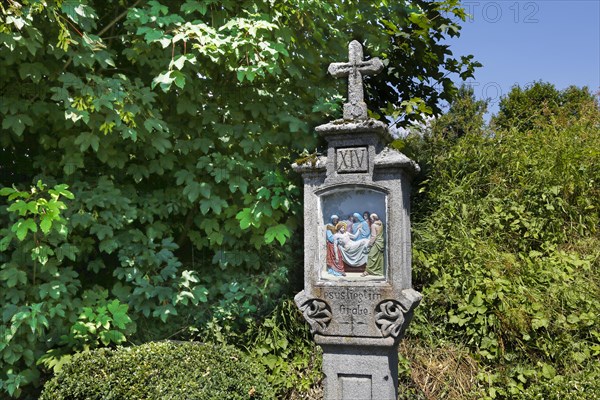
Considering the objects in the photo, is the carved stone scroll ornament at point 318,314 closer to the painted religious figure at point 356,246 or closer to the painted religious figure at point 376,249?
the painted religious figure at point 356,246

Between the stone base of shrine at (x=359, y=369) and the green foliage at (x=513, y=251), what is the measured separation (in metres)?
1.40

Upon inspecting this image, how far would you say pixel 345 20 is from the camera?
6289mm

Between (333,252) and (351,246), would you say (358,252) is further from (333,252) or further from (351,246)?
(333,252)

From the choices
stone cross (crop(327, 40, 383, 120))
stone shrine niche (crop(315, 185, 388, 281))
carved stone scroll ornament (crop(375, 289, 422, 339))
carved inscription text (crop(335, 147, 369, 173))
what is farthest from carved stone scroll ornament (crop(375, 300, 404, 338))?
stone cross (crop(327, 40, 383, 120))

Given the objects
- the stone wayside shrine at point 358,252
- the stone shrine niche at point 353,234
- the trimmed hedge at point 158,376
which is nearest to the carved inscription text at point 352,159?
the stone wayside shrine at point 358,252

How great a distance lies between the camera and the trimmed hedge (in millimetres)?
4305

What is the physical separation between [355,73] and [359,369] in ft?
8.31

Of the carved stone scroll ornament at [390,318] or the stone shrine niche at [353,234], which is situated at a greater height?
the stone shrine niche at [353,234]

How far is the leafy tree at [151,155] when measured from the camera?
4.98 m

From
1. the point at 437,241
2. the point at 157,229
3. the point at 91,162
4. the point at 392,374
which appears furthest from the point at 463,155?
the point at 91,162

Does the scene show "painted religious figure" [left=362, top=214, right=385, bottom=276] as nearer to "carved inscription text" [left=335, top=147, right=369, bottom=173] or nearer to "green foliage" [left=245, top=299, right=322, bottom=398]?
"carved inscription text" [left=335, top=147, right=369, bottom=173]

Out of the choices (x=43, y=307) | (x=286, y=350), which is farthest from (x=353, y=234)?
(x=43, y=307)

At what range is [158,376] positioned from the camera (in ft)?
14.5

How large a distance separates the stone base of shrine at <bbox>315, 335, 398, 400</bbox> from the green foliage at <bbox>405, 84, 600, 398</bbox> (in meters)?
1.40
